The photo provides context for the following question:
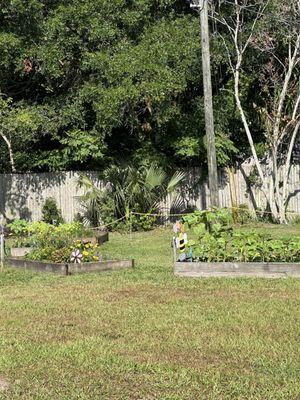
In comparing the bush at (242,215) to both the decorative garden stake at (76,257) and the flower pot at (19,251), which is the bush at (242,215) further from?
the decorative garden stake at (76,257)

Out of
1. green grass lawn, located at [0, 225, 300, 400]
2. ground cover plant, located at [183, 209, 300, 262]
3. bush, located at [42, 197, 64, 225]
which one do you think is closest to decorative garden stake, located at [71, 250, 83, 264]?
green grass lawn, located at [0, 225, 300, 400]

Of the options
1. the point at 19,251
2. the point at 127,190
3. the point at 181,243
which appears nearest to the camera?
the point at 181,243

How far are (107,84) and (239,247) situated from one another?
35.0ft

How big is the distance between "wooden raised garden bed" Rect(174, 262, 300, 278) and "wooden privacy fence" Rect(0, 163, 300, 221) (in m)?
11.3

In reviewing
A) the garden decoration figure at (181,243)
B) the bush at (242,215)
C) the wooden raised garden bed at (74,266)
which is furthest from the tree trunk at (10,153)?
the garden decoration figure at (181,243)

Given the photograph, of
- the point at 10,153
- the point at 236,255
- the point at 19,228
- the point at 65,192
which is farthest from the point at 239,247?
the point at 65,192

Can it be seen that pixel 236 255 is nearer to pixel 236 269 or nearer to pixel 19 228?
pixel 236 269

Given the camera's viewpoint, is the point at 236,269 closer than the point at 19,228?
Yes

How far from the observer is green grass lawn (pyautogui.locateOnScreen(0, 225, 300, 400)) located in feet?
14.5

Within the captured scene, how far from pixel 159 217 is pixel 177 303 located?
13033 millimetres

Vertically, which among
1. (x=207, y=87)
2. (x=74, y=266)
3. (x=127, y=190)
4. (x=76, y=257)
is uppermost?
(x=207, y=87)

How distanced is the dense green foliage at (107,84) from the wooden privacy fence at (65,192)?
2.21 feet

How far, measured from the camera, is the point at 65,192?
20.9m

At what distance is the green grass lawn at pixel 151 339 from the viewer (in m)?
4.43
